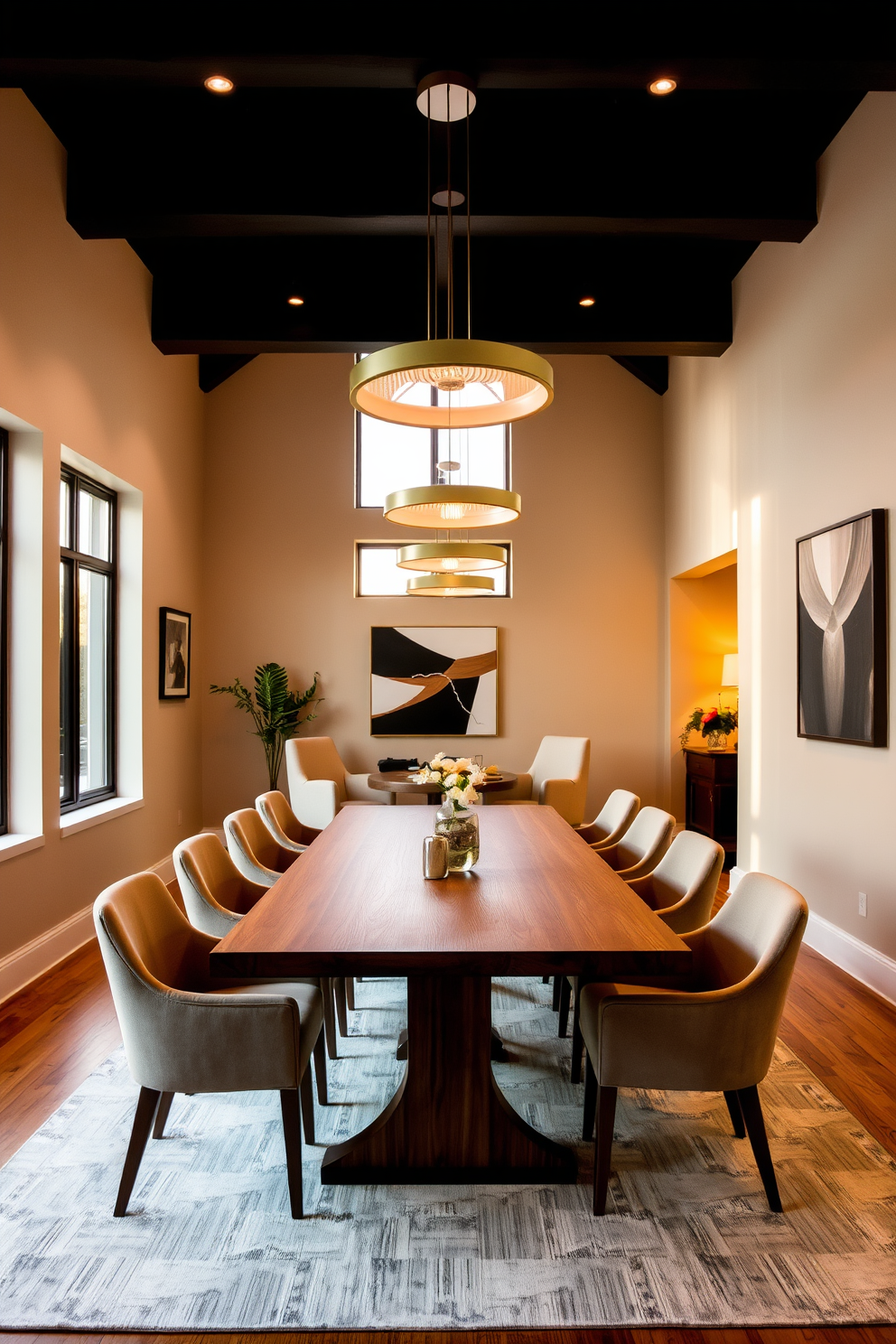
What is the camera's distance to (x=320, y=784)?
239 inches

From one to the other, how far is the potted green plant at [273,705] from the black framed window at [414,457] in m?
1.66

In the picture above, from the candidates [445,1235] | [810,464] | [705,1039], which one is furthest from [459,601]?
[445,1235]

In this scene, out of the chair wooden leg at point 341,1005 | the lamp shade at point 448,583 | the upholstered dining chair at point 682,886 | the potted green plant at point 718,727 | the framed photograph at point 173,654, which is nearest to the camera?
the upholstered dining chair at point 682,886

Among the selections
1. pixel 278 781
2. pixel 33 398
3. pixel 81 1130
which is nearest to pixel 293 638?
pixel 278 781

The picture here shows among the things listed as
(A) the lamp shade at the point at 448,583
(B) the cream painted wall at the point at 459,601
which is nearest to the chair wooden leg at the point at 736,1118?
(A) the lamp shade at the point at 448,583

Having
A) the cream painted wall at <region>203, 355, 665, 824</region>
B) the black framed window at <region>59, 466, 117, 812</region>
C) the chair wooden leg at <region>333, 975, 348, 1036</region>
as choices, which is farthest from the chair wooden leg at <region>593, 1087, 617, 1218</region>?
the cream painted wall at <region>203, 355, 665, 824</region>

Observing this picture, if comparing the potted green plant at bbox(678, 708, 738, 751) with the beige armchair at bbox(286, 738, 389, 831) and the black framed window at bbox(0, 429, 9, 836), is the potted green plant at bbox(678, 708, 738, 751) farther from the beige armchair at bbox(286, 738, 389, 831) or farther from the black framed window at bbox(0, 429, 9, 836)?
the black framed window at bbox(0, 429, 9, 836)

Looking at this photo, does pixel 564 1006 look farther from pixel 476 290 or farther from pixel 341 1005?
pixel 476 290

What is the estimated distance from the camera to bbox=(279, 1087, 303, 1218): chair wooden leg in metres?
2.13

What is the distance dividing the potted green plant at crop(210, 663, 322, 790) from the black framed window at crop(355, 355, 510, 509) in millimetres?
1661

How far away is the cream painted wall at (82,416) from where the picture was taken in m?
3.83

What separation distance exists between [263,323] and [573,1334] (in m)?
5.34

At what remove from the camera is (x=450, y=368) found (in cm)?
245

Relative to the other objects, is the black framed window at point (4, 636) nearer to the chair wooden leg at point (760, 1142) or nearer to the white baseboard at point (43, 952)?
the white baseboard at point (43, 952)
